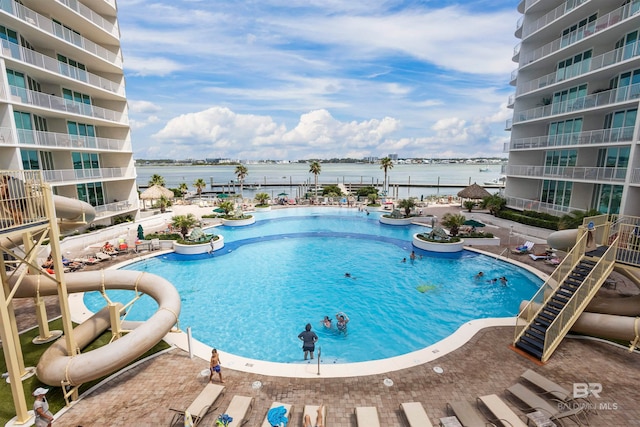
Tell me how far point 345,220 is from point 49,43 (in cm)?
3267

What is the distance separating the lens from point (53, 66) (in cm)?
2373

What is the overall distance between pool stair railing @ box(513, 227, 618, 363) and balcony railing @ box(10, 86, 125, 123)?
33.0 meters

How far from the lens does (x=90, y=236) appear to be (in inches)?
1006

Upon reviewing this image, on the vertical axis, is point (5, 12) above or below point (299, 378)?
above

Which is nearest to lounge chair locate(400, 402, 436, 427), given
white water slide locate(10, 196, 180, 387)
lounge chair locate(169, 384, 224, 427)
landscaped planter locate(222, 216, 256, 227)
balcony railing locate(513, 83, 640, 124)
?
lounge chair locate(169, 384, 224, 427)

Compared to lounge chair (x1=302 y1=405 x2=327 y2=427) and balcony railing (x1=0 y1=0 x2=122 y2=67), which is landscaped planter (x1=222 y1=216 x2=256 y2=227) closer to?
balcony railing (x1=0 y1=0 x2=122 y2=67)

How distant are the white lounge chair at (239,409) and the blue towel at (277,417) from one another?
2.49ft

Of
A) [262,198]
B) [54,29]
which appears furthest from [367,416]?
[262,198]

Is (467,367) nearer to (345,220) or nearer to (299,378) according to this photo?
(299,378)

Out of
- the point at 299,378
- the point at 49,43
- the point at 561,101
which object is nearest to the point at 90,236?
the point at 49,43

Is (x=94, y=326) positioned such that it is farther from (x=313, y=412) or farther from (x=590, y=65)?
(x=590, y=65)

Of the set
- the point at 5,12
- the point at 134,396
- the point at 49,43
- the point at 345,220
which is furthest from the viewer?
the point at 345,220

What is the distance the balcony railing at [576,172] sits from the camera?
905 inches

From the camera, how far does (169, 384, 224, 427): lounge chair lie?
7824mm
